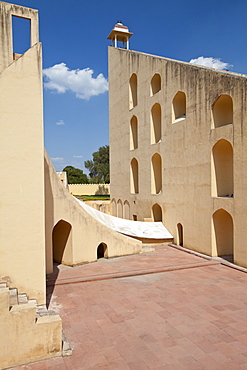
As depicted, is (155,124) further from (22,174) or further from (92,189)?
(92,189)

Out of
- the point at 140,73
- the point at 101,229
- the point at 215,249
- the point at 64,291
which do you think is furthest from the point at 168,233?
the point at 140,73

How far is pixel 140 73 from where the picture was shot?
56.1 feet

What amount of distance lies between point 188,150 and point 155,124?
413 centimetres

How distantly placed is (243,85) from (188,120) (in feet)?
10.8

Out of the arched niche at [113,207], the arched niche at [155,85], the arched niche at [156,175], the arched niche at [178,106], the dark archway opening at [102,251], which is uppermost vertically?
the arched niche at [155,85]

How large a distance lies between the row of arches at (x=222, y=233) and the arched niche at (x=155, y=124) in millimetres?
6342

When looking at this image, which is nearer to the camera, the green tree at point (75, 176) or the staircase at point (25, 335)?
the staircase at point (25, 335)

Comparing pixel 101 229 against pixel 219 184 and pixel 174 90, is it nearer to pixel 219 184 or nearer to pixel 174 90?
pixel 219 184

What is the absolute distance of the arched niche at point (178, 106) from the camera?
14.0 m

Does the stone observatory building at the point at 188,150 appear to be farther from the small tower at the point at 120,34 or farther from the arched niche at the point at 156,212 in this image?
the small tower at the point at 120,34

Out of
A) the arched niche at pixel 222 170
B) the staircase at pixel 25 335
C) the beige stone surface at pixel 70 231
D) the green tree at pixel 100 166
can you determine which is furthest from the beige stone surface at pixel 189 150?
the green tree at pixel 100 166

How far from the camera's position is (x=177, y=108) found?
14266 millimetres

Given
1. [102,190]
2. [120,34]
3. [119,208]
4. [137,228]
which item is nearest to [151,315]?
[137,228]

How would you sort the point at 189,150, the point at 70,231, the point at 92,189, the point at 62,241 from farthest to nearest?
1. the point at 92,189
2. the point at 189,150
3. the point at 62,241
4. the point at 70,231
